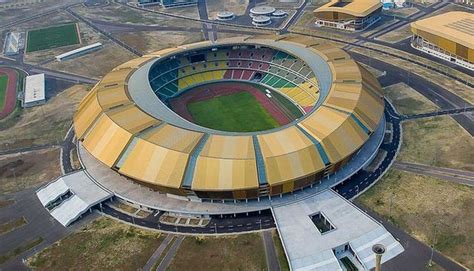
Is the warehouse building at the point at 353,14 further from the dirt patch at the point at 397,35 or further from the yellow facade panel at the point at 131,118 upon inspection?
the yellow facade panel at the point at 131,118

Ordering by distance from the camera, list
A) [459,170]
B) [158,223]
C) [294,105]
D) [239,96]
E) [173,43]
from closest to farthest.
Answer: [158,223], [459,170], [294,105], [239,96], [173,43]

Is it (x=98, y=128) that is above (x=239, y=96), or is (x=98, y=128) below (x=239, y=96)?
above

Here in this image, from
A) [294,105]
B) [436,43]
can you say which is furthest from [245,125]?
[436,43]

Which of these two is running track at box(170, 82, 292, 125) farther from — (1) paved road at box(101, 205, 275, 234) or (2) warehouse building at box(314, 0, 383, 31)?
(2) warehouse building at box(314, 0, 383, 31)

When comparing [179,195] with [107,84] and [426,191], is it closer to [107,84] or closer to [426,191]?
[107,84]

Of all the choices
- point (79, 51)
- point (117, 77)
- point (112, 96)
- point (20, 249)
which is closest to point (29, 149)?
point (112, 96)
